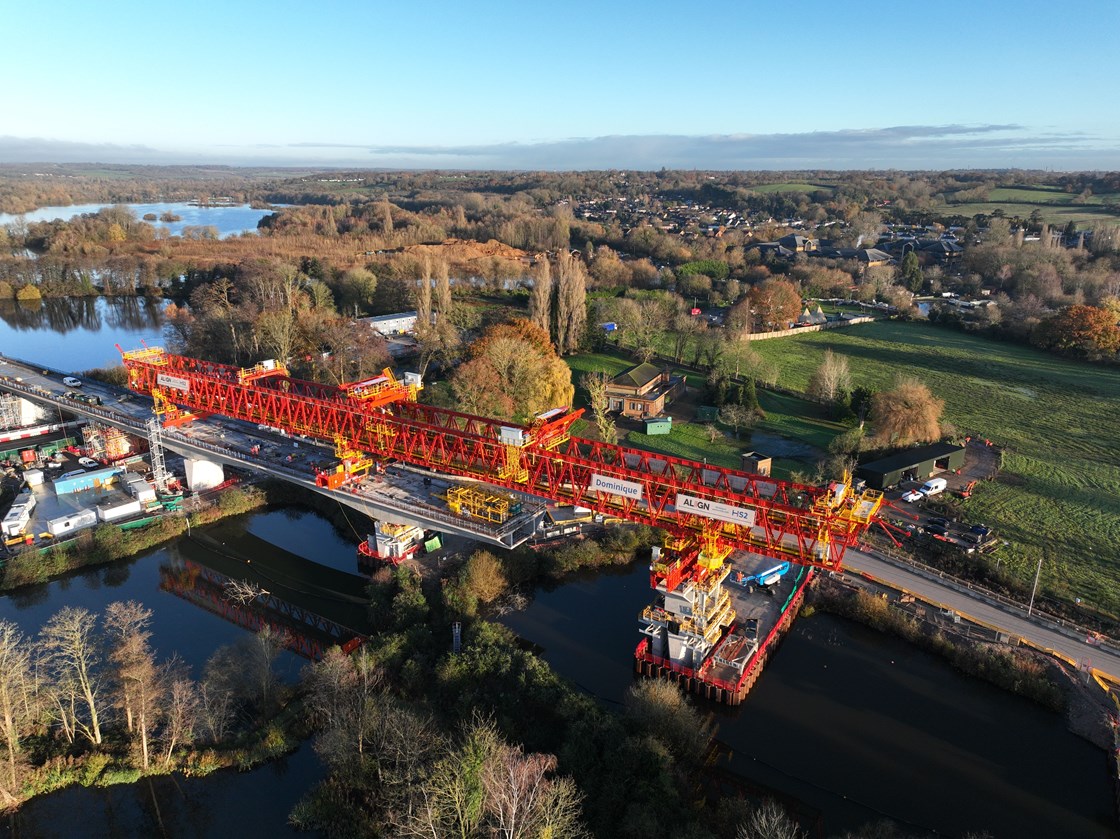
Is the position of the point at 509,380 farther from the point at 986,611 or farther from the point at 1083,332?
the point at 1083,332

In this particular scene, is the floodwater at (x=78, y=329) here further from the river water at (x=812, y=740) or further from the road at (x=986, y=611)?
the road at (x=986, y=611)

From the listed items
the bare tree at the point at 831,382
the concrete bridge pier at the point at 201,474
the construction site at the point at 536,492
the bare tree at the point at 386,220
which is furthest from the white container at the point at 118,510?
the bare tree at the point at 386,220

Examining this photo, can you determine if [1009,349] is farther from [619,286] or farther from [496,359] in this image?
[496,359]

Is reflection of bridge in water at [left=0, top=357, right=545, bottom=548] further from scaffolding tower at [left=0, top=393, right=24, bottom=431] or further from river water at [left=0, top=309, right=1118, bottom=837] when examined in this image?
river water at [left=0, top=309, right=1118, bottom=837]

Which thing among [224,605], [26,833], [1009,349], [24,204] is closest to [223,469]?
[224,605]

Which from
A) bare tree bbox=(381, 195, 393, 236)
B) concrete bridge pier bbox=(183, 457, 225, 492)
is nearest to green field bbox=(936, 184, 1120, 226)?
bare tree bbox=(381, 195, 393, 236)

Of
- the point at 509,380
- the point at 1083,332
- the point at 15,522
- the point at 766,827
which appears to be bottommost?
the point at 15,522

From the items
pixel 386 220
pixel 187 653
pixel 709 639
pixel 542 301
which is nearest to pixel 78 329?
pixel 542 301
